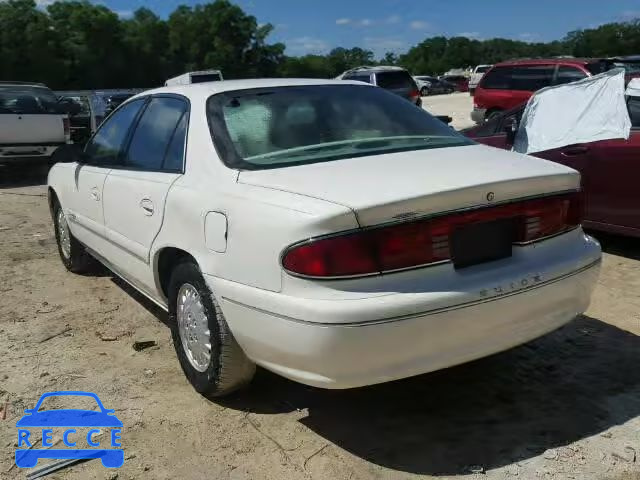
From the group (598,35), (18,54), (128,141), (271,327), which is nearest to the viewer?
(271,327)

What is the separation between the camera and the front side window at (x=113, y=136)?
4.32m

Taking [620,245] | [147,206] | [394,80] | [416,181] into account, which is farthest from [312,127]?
[394,80]

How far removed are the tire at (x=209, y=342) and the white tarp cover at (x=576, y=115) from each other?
4.03m

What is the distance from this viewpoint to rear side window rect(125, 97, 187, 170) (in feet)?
12.1

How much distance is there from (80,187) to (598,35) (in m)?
87.4

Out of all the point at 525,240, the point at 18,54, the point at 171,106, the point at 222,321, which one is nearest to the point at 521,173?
the point at 525,240

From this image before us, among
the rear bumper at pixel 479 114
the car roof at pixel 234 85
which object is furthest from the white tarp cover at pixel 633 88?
the rear bumper at pixel 479 114

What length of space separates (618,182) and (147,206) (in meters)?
3.91

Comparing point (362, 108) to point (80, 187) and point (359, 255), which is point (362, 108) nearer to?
point (359, 255)

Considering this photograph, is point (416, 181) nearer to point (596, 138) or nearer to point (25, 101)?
point (596, 138)

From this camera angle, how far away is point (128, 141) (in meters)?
4.21

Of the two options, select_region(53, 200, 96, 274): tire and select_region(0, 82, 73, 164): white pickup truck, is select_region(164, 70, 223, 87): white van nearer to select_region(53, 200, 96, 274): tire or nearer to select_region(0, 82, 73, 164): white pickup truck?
select_region(0, 82, 73, 164): white pickup truck

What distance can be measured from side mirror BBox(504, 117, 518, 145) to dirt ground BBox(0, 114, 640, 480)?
2.31m

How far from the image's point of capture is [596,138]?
568 centimetres
